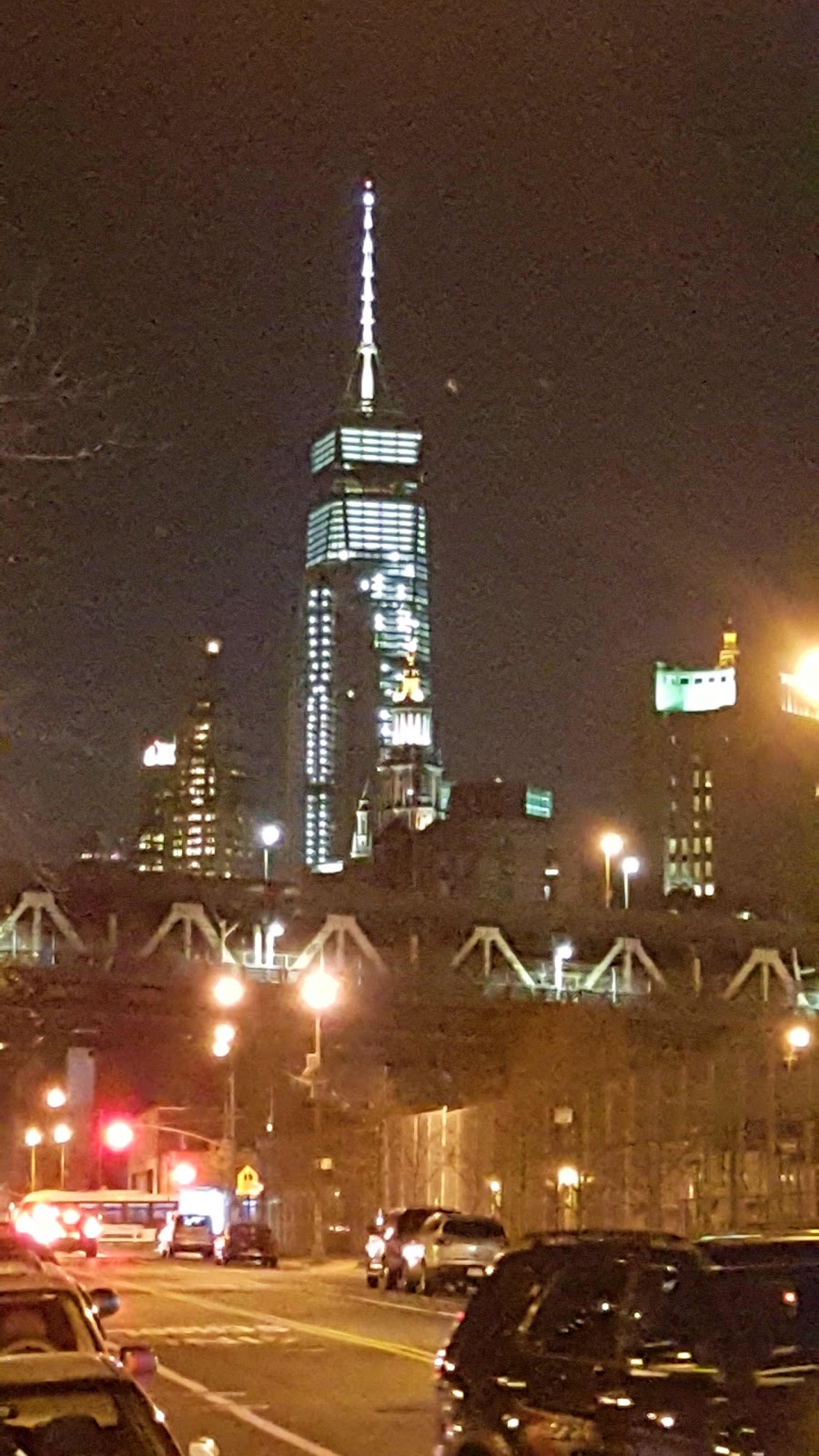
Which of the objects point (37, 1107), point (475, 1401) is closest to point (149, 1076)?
point (37, 1107)

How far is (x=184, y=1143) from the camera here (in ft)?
286

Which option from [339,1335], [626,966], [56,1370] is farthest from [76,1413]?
[626,966]

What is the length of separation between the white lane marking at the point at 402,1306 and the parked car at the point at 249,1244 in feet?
44.9

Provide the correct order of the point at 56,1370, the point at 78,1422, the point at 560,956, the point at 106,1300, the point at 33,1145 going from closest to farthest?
the point at 78,1422 < the point at 56,1370 < the point at 106,1300 < the point at 560,956 < the point at 33,1145

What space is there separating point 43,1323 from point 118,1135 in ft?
256

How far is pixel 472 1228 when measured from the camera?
129 ft

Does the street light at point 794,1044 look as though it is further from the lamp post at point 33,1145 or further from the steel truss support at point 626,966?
the lamp post at point 33,1145

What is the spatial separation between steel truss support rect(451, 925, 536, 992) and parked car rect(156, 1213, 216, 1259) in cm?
4155

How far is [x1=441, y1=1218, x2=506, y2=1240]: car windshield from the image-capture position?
128 feet

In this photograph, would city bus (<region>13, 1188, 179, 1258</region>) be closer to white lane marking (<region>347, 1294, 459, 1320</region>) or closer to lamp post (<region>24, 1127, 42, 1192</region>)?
white lane marking (<region>347, 1294, 459, 1320</region>)

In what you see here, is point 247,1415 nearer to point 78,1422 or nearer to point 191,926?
point 78,1422

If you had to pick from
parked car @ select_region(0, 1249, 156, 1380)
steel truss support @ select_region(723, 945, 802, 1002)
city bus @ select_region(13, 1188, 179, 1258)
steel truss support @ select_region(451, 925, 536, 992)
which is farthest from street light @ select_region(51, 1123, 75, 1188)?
parked car @ select_region(0, 1249, 156, 1380)

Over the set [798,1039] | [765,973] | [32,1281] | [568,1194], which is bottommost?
[32,1281]

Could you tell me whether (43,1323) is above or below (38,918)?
below
